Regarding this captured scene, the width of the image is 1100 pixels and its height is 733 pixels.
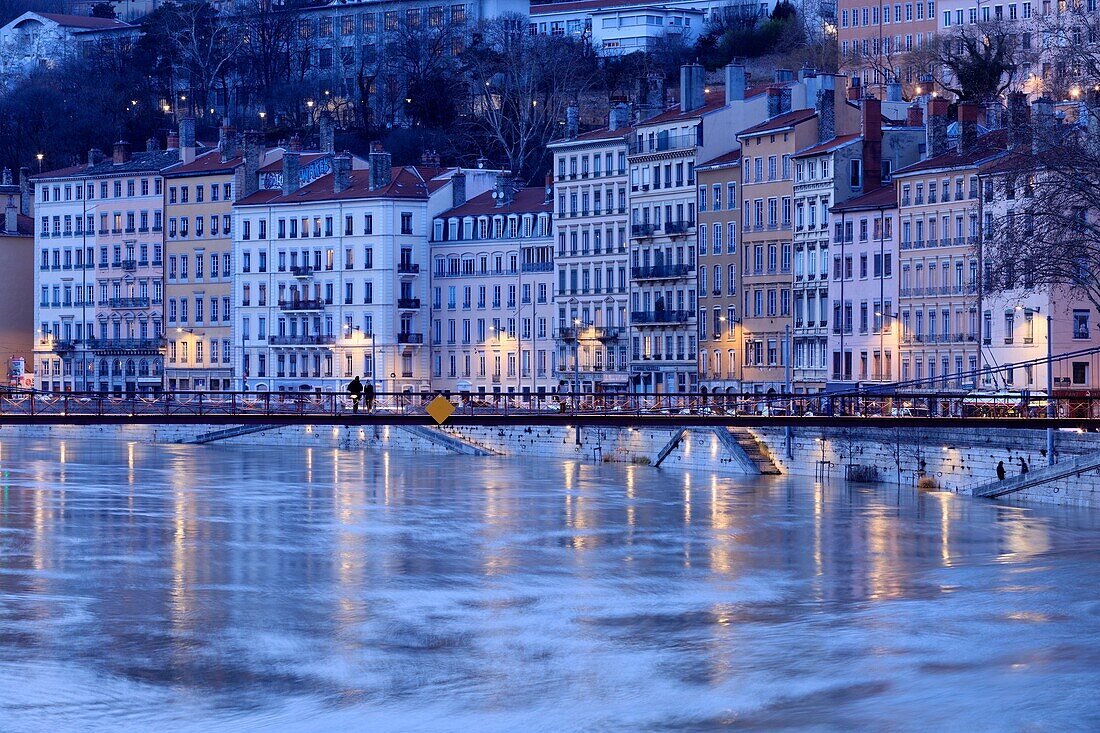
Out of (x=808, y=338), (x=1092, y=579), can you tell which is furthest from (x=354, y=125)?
(x=1092, y=579)

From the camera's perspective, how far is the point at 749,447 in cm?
6819

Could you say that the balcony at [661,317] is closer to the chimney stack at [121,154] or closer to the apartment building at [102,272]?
the apartment building at [102,272]

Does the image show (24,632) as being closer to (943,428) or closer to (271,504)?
(271,504)

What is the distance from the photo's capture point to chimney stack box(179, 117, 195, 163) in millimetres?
108562

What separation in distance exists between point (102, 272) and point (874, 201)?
41886mm

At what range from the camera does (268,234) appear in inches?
4094

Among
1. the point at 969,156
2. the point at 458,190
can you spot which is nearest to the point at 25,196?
the point at 458,190

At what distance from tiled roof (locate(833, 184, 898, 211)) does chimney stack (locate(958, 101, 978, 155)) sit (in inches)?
117

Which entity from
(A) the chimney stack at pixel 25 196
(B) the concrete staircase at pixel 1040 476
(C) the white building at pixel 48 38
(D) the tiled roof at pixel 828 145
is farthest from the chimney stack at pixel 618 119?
(C) the white building at pixel 48 38

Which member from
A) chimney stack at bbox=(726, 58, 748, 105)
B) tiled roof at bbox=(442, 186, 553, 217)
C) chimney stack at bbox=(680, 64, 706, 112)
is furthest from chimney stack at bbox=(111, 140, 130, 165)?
chimney stack at bbox=(726, 58, 748, 105)

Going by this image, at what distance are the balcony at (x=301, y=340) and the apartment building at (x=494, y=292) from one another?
4217mm

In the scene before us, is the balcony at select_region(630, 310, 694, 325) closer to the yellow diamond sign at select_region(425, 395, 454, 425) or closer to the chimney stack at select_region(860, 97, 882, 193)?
the chimney stack at select_region(860, 97, 882, 193)

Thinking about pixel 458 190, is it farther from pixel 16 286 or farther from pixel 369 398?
pixel 369 398

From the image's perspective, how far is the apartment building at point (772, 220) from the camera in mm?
82562
